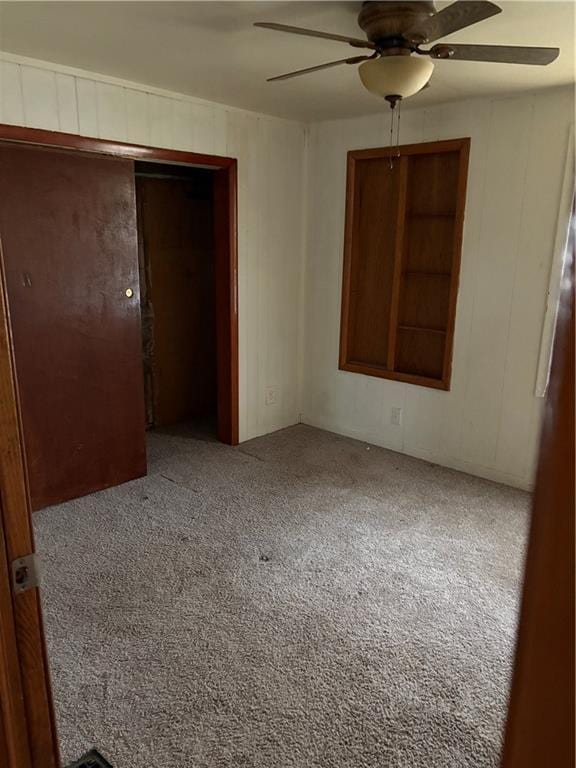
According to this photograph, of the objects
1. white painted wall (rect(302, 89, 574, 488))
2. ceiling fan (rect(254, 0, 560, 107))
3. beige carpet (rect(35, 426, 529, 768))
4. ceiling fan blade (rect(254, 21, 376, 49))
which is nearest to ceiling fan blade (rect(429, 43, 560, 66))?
ceiling fan (rect(254, 0, 560, 107))

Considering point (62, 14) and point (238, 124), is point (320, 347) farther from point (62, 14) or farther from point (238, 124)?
point (62, 14)

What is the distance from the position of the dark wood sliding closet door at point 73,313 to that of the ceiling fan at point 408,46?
1.49m

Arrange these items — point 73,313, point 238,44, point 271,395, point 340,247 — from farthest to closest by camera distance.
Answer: point 271,395
point 340,247
point 73,313
point 238,44

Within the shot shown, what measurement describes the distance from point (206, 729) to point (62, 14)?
2527 millimetres

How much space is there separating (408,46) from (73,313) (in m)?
2.10

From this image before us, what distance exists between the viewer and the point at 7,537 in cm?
86

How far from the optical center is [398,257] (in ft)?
12.5

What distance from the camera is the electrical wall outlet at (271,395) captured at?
4324 mm

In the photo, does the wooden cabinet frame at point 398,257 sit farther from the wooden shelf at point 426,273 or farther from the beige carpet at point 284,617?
the beige carpet at point 284,617

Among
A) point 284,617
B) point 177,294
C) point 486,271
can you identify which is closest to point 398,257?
point 486,271

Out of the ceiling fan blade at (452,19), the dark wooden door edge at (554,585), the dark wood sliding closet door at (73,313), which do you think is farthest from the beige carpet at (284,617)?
the ceiling fan blade at (452,19)

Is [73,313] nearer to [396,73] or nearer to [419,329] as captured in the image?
[396,73]

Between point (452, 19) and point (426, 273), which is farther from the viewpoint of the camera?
point (426, 273)

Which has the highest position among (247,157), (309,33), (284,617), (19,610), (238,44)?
(238,44)
